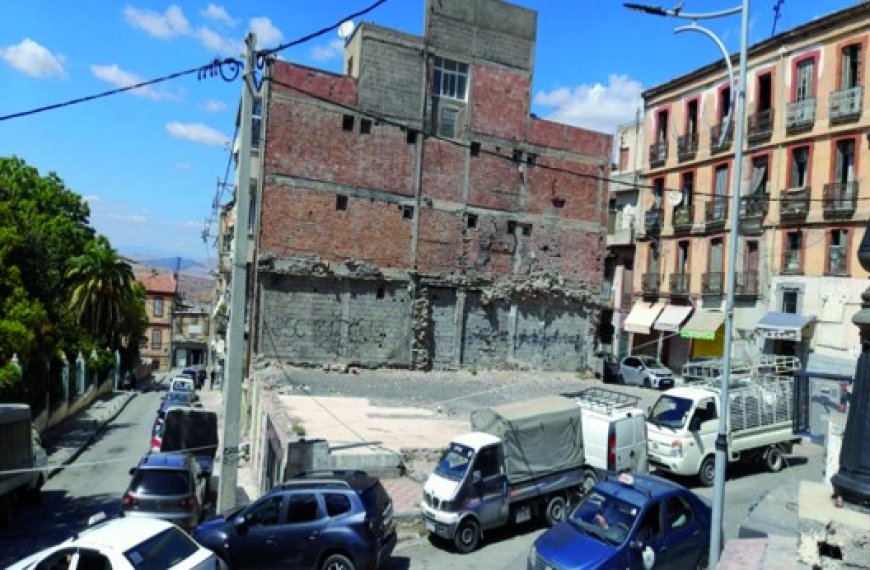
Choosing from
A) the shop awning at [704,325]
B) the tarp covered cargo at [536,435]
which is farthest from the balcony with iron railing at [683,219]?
the tarp covered cargo at [536,435]

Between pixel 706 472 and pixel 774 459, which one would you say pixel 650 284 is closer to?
pixel 774 459

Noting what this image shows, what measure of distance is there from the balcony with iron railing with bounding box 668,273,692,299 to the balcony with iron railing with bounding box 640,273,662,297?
1.20 metres

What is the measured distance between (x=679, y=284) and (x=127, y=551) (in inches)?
1321

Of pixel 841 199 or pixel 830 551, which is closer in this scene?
pixel 830 551

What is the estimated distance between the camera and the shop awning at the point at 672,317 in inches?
1411

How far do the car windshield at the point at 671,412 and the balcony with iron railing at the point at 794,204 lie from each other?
17097 mm

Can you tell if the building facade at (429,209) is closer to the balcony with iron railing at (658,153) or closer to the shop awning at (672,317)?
the balcony with iron railing at (658,153)

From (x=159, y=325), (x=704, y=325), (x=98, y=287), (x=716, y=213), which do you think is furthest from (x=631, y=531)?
(x=159, y=325)

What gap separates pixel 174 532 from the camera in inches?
376

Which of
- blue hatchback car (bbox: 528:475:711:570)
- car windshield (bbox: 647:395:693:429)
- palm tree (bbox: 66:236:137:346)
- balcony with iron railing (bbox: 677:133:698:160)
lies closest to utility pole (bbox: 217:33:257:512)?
blue hatchback car (bbox: 528:475:711:570)

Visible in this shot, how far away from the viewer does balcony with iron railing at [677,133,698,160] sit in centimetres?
3656

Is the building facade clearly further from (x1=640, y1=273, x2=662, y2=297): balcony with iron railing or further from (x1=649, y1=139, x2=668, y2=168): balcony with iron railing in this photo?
(x1=640, y1=273, x2=662, y2=297): balcony with iron railing

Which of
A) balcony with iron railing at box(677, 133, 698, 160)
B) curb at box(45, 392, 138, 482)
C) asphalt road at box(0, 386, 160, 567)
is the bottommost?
curb at box(45, 392, 138, 482)

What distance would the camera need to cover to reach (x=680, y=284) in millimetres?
37000
